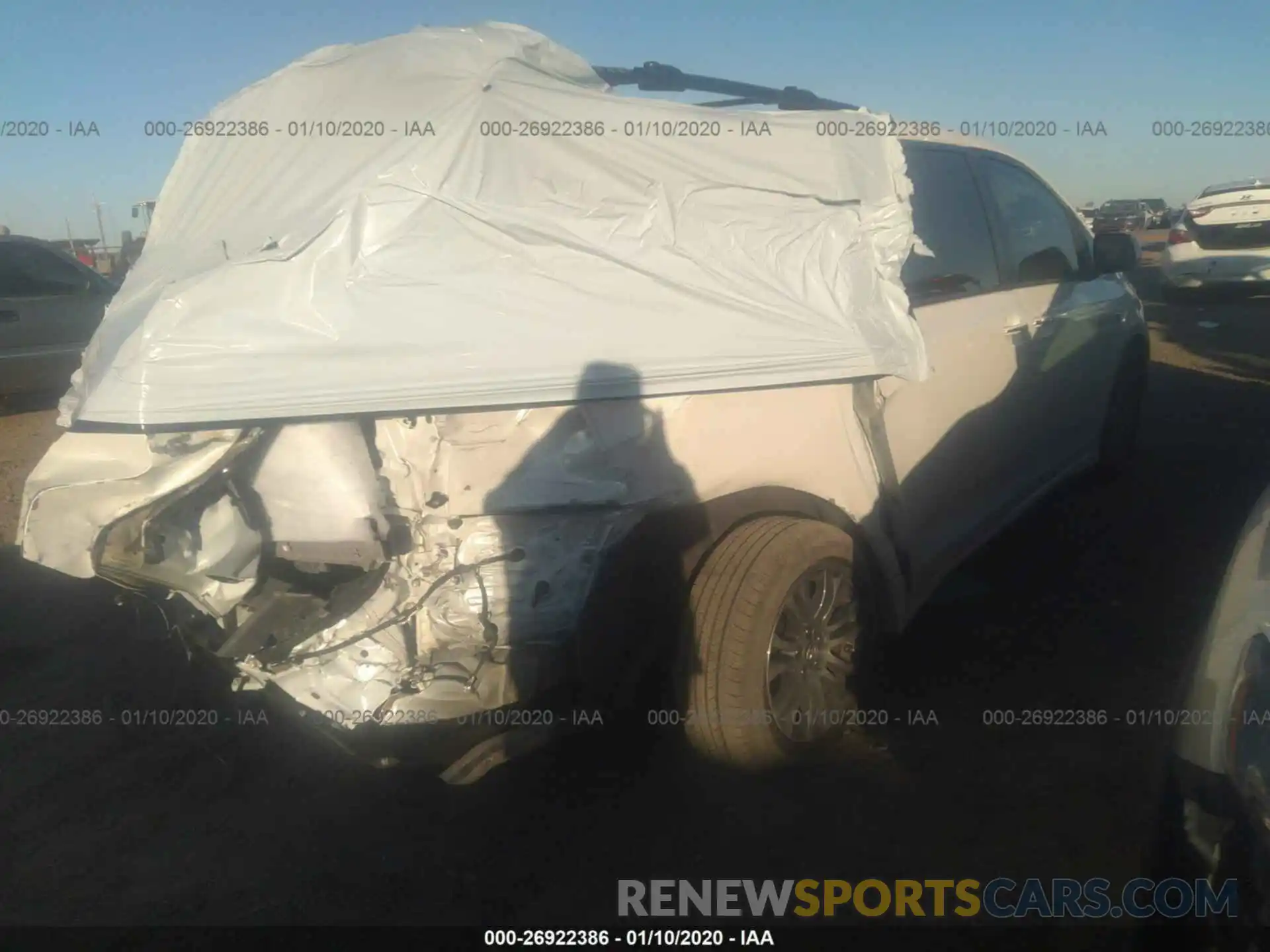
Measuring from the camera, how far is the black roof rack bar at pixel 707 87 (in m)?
4.16

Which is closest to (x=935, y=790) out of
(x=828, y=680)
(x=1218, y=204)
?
(x=828, y=680)

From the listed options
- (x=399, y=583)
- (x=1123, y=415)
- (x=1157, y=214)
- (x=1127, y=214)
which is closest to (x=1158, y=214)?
(x=1157, y=214)

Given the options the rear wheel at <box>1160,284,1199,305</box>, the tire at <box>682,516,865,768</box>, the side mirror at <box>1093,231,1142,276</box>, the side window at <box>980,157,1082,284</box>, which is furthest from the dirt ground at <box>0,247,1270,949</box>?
the rear wheel at <box>1160,284,1199,305</box>

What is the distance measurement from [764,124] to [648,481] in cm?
131

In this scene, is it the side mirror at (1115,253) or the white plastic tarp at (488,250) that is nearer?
the white plastic tarp at (488,250)

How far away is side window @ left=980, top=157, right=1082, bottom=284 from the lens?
14.2ft

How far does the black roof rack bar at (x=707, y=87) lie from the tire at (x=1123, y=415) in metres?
2.25

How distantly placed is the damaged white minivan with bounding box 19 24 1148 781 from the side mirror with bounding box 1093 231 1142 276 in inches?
82.3

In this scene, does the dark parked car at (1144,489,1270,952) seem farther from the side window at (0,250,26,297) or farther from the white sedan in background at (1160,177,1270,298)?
the white sedan in background at (1160,177,1270,298)

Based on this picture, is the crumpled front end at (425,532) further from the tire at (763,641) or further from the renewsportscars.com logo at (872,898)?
the renewsportscars.com logo at (872,898)

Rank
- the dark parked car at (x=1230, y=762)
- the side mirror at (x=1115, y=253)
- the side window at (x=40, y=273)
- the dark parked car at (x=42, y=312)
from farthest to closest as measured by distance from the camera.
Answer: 1. the side window at (x=40, y=273)
2. the dark parked car at (x=42, y=312)
3. the side mirror at (x=1115, y=253)
4. the dark parked car at (x=1230, y=762)

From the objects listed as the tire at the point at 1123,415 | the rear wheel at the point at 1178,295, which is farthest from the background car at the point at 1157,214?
the tire at the point at 1123,415

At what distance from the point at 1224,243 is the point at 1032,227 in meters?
9.76

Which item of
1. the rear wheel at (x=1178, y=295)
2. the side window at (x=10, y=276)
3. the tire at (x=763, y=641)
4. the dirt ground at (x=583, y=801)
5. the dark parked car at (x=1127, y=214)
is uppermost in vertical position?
the dark parked car at (x=1127, y=214)
